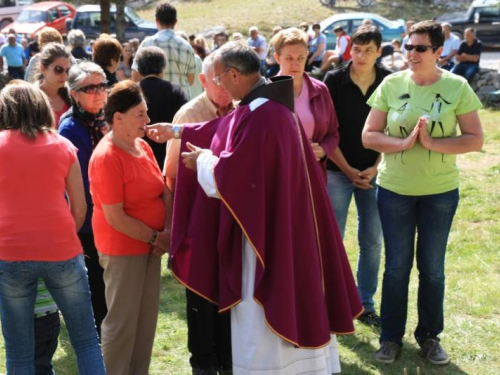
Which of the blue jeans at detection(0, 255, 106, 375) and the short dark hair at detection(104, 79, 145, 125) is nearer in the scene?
the blue jeans at detection(0, 255, 106, 375)

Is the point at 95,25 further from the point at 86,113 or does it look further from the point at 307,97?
the point at 86,113

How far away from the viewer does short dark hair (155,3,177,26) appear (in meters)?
7.37

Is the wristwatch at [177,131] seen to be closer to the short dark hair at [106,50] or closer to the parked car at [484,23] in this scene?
the short dark hair at [106,50]

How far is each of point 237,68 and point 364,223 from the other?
86.8 inches

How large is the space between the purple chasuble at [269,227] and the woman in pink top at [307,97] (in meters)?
1.08

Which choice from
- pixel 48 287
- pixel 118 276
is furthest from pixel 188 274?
pixel 48 287

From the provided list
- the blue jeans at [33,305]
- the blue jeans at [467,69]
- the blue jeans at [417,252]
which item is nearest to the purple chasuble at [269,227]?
the blue jeans at [33,305]

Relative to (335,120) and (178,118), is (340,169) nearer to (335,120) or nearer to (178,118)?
(335,120)

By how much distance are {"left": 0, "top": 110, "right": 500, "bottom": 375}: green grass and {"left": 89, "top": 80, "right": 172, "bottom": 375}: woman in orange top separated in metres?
0.63

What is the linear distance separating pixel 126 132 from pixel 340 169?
1926mm

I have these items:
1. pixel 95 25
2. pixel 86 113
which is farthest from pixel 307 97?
pixel 95 25

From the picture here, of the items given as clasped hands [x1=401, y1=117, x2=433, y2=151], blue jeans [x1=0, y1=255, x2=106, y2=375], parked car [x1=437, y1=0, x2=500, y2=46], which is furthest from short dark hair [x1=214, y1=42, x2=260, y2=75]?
parked car [x1=437, y1=0, x2=500, y2=46]

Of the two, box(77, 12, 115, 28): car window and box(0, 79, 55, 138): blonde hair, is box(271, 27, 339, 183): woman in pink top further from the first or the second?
box(77, 12, 115, 28): car window

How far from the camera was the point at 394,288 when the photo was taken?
485 centimetres
